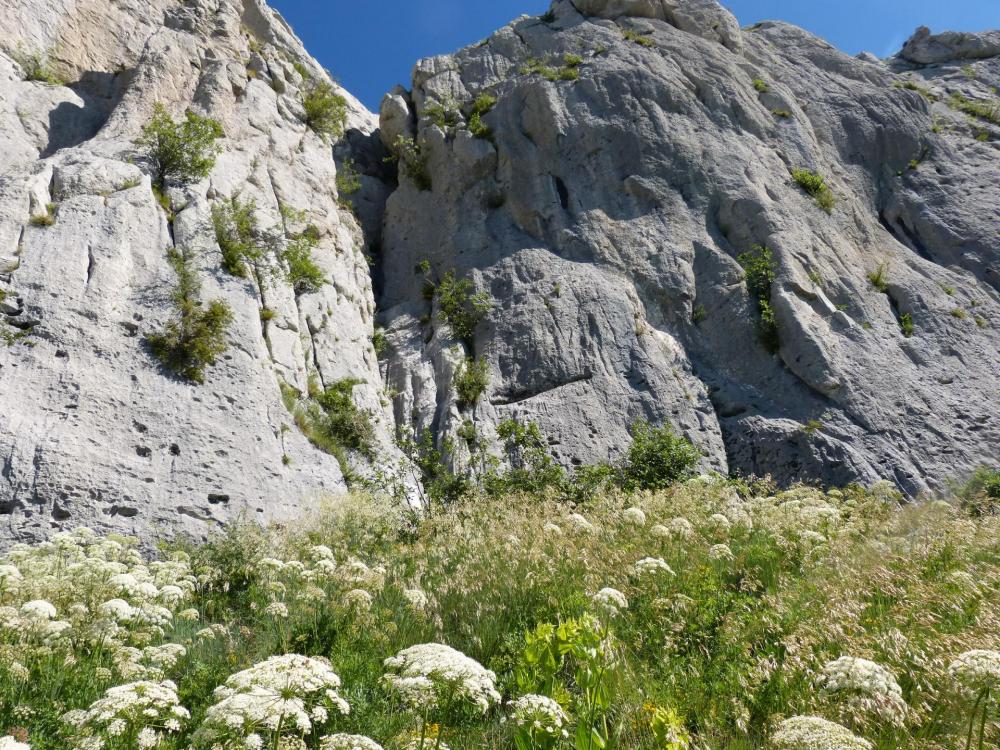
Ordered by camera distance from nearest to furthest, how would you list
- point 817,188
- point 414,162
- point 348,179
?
point 817,188
point 348,179
point 414,162

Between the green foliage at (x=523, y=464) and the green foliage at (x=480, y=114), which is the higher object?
the green foliage at (x=480, y=114)

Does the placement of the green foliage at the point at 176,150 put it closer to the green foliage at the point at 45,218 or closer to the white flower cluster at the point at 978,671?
the green foliage at the point at 45,218

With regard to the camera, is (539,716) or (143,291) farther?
(143,291)

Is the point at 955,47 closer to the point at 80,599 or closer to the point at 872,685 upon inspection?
the point at 872,685

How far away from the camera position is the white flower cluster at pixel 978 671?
260 cm

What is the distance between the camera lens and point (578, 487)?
14.7 m

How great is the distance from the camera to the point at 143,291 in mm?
13234

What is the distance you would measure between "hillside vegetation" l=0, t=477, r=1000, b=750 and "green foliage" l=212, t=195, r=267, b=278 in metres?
9.44

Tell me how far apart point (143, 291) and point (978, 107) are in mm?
32792

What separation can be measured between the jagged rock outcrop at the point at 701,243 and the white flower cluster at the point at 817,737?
13.2 meters

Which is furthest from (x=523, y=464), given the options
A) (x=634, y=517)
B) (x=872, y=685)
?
(x=872, y=685)

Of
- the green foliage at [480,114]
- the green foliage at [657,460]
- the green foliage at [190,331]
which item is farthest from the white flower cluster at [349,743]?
the green foliage at [480,114]

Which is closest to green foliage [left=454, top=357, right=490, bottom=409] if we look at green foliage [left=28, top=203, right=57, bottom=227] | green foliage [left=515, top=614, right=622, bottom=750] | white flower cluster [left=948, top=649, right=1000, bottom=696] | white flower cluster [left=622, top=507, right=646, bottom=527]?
green foliage [left=28, top=203, right=57, bottom=227]

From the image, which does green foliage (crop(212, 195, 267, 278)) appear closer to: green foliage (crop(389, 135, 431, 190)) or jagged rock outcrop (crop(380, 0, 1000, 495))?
jagged rock outcrop (crop(380, 0, 1000, 495))
